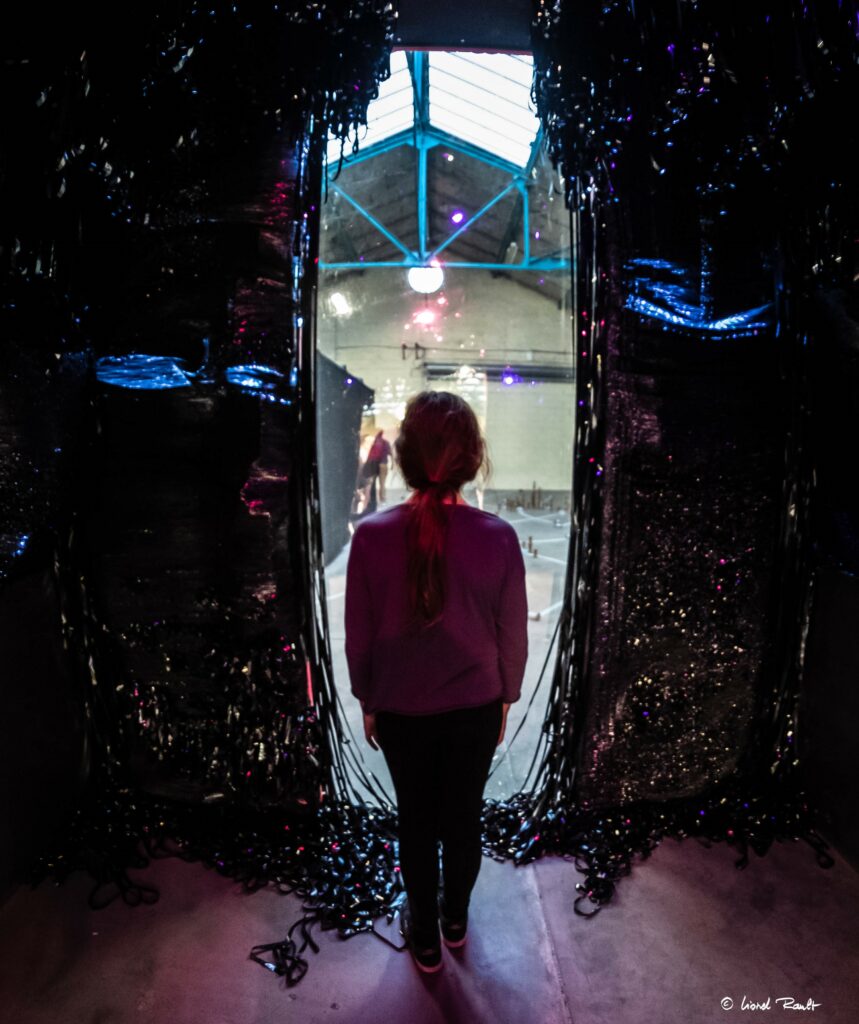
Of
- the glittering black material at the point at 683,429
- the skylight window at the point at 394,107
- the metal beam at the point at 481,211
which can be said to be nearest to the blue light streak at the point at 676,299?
the glittering black material at the point at 683,429

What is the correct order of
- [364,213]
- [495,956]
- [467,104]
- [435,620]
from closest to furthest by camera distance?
1. [435,620]
2. [495,956]
3. [364,213]
4. [467,104]

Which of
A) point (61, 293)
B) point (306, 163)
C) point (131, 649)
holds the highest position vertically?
point (306, 163)

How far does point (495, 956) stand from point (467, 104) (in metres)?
5.76

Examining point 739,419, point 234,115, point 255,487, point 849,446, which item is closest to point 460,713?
point 255,487

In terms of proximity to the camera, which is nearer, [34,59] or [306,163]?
[34,59]

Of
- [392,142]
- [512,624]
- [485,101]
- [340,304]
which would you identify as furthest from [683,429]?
[392,142]

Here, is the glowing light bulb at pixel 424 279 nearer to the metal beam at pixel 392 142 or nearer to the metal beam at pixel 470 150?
the metal beam at pixel 392 142

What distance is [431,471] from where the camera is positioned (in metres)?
1.36

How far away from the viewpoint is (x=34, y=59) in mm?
1427

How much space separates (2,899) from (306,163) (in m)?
2.68

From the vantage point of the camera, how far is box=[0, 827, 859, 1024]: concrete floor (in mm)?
1498

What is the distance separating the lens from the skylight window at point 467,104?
4.02 meters

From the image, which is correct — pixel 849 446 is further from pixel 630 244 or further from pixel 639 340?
pixel 630 244

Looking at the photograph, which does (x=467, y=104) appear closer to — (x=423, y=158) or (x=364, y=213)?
(x=423, y=158)
